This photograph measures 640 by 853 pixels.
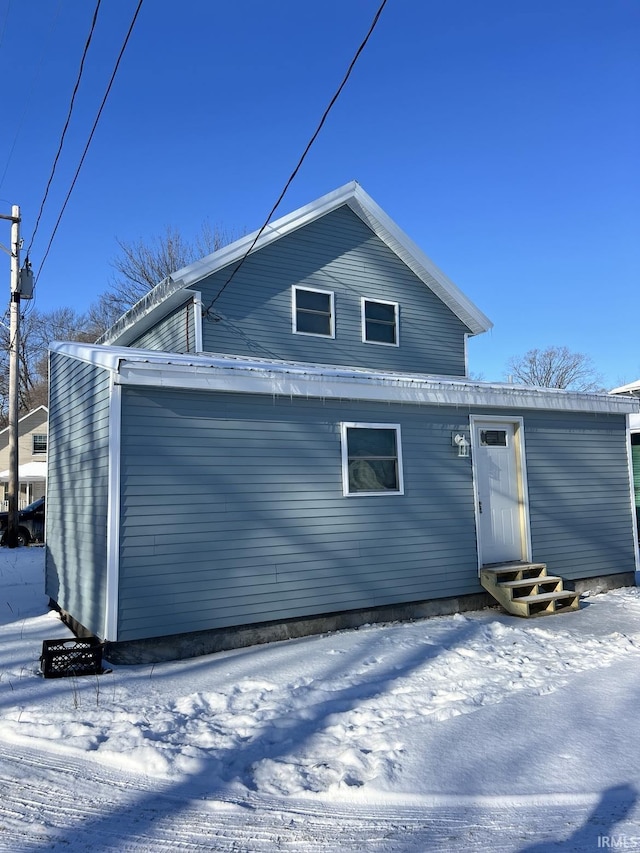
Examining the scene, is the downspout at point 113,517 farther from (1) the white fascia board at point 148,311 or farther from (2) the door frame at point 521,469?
(2) the door frame at point 521,469

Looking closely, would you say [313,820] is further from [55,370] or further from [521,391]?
[55,370]

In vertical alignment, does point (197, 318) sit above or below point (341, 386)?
above

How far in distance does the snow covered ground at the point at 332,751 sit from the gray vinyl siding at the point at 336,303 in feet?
18.6

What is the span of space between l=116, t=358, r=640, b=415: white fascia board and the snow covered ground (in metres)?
2.85

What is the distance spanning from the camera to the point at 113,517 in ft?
20.1

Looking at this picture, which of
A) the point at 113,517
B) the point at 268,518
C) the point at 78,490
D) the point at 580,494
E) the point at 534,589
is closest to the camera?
the point at 113,517

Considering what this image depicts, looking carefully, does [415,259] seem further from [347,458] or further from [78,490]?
[78,490]

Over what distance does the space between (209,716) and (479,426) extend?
5.76 metres

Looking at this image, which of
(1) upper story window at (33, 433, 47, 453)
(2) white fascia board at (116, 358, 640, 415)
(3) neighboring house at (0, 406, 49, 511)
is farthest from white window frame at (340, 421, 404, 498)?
(1) upper story window at (33, 433, 47, 453)

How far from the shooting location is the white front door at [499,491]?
28.9ft

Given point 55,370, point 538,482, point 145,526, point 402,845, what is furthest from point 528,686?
point 55,370

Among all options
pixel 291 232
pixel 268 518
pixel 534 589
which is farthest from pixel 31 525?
pixel 534 589

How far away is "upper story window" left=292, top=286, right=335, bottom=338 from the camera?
430 inches

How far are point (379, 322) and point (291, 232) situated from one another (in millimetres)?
2303
